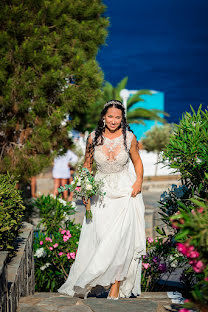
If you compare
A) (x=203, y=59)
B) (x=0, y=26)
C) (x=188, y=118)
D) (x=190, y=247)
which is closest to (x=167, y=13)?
(x=203, y=59)

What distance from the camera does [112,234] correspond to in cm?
466

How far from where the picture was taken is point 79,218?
10.6m

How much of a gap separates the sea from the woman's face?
3260cm

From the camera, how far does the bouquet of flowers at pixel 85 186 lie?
188 inches

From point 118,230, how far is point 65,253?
1.47m

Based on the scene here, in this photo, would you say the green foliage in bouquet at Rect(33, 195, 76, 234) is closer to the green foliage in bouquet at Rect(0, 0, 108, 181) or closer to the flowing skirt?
the green foliage in bouquet at Rect(0, 0, 108, 181)

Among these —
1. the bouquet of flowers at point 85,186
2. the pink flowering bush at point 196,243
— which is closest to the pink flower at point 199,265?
the pink flowering bush at point 196,243

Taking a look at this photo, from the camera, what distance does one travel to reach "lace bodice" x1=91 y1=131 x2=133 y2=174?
4934mm

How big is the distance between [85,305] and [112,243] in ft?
2.58

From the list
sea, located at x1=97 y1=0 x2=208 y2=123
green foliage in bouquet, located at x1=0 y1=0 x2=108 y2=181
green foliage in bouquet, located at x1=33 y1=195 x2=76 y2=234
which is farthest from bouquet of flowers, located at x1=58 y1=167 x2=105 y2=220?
sea, located at x1=97 y1=0 x2=208 y2=123

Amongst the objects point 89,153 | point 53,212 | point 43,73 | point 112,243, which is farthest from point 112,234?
point 43,73

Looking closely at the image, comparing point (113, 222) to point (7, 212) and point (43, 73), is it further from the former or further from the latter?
point (43, 73)

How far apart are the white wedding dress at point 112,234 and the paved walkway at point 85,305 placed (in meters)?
0.40

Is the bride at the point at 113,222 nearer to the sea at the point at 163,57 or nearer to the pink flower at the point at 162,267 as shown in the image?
the pink flower at the point at 162,267
